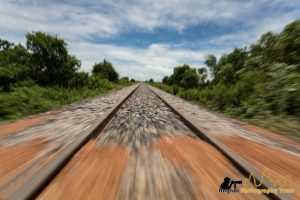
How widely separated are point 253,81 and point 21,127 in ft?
28.3

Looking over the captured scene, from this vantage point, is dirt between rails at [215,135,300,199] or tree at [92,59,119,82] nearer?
dirt between rails at [215,135,300,199]

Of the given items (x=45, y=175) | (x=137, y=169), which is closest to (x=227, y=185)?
(x=137, y=169)

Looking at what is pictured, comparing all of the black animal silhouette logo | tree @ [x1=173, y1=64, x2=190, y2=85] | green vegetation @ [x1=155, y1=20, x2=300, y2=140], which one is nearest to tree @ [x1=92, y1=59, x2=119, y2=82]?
tree @ [x1=173, y1=64, x2=190, y2=85]

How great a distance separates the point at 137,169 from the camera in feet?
6.93

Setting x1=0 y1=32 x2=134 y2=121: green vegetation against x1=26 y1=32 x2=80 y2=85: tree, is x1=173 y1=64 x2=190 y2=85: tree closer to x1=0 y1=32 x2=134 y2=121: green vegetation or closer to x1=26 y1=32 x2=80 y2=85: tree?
x1=0 y1=32 x2=134 y2=121: green vegetation

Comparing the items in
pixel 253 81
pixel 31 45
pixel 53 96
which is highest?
pixel 31 45

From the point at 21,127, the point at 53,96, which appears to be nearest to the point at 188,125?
the point at 21,127

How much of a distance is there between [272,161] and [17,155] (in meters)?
3.54

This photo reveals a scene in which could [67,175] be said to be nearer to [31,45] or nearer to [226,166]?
[226,166]

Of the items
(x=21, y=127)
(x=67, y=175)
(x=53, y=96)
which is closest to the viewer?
(x=67, y=175)

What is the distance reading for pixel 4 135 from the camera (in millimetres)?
3350

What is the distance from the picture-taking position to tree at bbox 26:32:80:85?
16.1m

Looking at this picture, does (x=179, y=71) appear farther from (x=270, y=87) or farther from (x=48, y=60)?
(x=270, y=87)

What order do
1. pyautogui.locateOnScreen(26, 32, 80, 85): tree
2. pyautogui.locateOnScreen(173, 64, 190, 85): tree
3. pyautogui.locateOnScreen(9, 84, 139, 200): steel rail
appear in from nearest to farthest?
pyautogui.locateOnScreen(9, 84, 139, 200): steel rail < pyautogui.locateOnScreen(26, 32, 80, 85): tree < pyautogui.locateOnScreen(173, 64, 190, 85): tree
